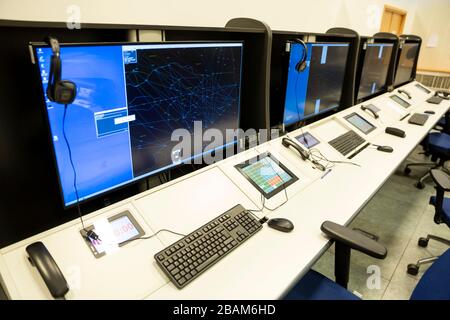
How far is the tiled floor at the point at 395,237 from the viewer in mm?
1757

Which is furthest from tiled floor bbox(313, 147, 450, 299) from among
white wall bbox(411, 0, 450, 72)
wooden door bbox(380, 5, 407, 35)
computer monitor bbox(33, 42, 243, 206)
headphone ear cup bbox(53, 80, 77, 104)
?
white wall bbox(411, 0, 450, 72)

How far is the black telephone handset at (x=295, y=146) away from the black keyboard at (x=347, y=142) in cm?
37

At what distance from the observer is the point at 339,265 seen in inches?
44.0

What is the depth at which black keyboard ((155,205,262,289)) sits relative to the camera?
828 mm

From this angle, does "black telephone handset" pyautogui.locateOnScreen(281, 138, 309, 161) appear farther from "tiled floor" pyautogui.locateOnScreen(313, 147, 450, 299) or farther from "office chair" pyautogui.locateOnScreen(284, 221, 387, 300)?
"tiled floor" pyautogui.locateOnScreen(313, 147, 450, 299)

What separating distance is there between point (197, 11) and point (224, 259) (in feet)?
4.88

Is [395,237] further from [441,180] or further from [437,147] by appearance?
[437,147]

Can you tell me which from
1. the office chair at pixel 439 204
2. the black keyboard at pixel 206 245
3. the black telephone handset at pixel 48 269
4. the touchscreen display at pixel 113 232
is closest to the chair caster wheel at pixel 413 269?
the office chair at pixel 439 204

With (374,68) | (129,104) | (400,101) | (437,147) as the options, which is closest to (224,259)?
(129,104)

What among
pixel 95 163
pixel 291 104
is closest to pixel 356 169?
pixel 291 104

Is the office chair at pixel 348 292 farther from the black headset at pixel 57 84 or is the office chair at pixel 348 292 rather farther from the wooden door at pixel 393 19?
the wooden door at pixel 393 19

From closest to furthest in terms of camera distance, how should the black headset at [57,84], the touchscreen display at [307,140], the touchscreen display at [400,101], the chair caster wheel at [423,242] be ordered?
the black headset at [57,84]
the touchscreen display at [307,140]
the chair caster wheel at [423,242]
the touchscreen display at [400,101]
